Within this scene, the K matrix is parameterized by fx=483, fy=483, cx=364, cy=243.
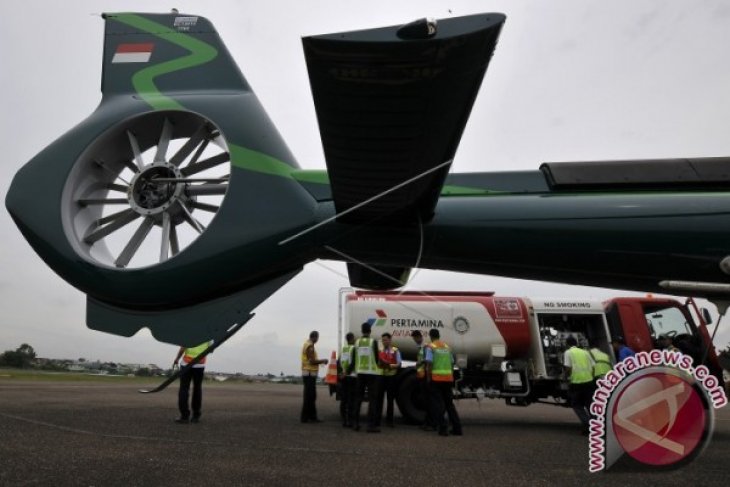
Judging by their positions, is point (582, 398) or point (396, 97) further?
point (582, 398)

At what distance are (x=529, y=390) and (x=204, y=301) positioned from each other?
286 inches

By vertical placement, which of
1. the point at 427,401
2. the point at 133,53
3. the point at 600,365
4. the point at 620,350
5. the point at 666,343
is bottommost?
the point at 427,401

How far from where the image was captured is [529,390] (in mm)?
9008

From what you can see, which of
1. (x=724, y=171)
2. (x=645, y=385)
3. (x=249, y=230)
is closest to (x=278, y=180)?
(x=249, y=230)

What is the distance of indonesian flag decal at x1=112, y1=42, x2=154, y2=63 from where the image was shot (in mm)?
4180

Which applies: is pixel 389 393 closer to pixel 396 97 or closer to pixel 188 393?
pixel 188 393

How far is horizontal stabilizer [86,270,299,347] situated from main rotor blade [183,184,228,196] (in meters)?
0.81

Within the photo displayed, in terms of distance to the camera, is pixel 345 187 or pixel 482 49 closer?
pixel 482 49

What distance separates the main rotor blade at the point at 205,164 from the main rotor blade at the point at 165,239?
390 millimetres

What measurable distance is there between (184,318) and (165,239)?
0.63 meters

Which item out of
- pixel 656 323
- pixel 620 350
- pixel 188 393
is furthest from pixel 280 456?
pixel 656 323

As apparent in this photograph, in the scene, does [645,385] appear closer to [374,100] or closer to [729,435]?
[374,100]

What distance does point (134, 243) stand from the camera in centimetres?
385

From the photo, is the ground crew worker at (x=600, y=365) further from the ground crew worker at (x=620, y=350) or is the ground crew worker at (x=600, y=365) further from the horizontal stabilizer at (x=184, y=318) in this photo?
the horizontal stabilizer at (x=184, y=318)
